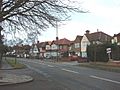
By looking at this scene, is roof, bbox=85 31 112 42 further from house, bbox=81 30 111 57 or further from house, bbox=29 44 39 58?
house, bbox=29 44 39 58

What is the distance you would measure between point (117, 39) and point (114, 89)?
7513cm

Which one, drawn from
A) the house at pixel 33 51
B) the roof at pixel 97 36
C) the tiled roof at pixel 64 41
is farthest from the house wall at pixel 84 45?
the tiled roof at pixel 64 41

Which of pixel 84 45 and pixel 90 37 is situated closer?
pixel 90 37

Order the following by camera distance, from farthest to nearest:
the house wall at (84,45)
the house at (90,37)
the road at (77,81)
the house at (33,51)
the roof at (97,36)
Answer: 1. the house at (33,51)
2. the house wall at (84,45)
3. the roof at (97,36)
4. the house at (90,37)
5. the road at (77,81)

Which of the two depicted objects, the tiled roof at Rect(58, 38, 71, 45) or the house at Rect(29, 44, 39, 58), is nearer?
the house at Rect(29, 44, 39, 58)

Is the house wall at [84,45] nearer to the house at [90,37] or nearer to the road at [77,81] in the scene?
the house at [90,37]

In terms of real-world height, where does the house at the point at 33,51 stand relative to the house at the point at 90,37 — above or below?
below

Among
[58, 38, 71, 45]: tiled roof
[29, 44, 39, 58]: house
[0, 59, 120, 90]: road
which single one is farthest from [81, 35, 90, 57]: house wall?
[0, 59, 120, 90]: road

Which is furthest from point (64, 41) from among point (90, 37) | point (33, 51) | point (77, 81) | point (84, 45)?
point (77, 81)

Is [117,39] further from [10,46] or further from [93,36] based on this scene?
[10,46]

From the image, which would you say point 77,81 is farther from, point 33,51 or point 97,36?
point 33,51

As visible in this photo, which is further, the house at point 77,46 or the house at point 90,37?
the house at point 77,46

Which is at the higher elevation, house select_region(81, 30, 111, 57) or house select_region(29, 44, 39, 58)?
house select_region(81, 30, 111, 57)

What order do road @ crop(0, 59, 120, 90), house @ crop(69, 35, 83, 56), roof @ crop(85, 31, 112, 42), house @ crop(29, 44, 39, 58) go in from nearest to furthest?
road @ crop(0, 59, 120, 90) → roof @ crop(85, 31, 112, 42) → house @ crop(69, 35, 83, 56) → house @ crop(29, 44, 39, 58)
